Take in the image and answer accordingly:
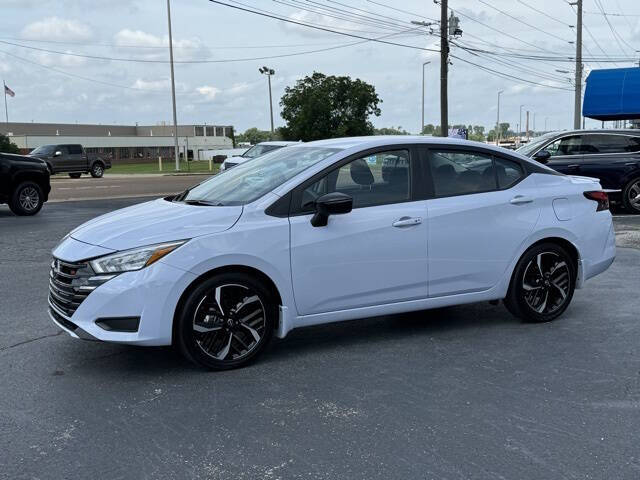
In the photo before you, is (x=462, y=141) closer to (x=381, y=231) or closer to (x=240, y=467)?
(x=381, y=231)

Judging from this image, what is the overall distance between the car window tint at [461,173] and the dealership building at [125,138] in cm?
7752

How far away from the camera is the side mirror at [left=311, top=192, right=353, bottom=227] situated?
4797mm

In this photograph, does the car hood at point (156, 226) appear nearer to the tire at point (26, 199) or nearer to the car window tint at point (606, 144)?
the tire at point (26, 199)

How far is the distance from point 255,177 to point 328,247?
0.94 m

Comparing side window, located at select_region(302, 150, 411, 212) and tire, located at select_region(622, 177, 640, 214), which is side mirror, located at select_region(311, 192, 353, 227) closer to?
side window, located at select_region(302, 150, 411, 212)

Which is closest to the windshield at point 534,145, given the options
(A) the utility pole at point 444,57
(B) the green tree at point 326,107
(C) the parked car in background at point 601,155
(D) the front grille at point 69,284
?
(C) the parked car in background at point 601,155

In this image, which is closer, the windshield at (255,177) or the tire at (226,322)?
the tire at (226,322)

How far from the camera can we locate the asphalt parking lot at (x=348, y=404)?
3443 millimetres

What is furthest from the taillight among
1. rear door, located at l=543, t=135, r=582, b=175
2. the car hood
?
rear door, located at l=543, t=135, r=582, b=175

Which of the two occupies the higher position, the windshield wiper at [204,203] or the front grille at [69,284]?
the windshield wiper at [204,203]

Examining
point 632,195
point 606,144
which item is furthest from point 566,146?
point 632,195

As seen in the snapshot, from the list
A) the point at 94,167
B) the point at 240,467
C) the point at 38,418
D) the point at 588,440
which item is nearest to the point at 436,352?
the point at 588,440

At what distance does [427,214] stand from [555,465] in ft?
7.73

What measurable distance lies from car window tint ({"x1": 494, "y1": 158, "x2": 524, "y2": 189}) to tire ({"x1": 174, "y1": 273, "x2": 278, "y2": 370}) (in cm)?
224
